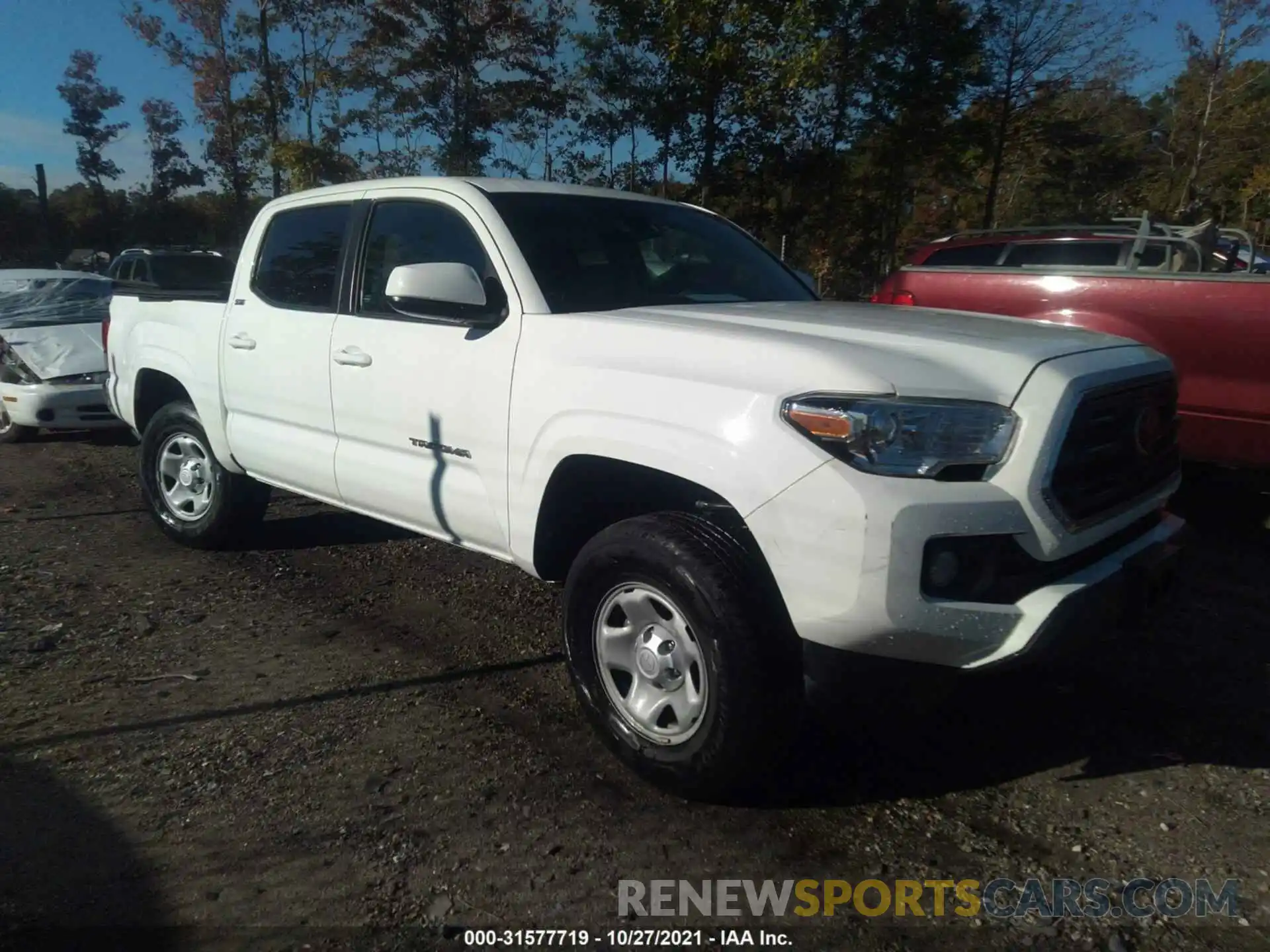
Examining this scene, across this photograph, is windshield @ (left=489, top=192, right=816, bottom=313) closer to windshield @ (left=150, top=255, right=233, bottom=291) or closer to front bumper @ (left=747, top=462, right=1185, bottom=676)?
front bumper @ (left=747, top=462, right=1185, bottom=676)

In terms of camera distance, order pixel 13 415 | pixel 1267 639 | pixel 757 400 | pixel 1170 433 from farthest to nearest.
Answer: pixel 13 415, pixel 1267 639, pixel 1170 433, pixel 757 400

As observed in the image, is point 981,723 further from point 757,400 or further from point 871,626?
point 757,400

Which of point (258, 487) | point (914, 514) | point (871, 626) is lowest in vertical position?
point (258, 487)

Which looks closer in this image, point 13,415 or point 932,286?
point 932,286

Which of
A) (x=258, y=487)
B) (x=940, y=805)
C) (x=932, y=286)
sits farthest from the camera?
(x=932, y=286)

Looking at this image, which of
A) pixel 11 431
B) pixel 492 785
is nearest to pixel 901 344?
pixel 492 785

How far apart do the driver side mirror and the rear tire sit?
662 centimetres

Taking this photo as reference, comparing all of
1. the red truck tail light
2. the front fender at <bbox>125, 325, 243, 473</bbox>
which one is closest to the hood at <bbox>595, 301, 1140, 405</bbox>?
the front fender at <bbox>125, 325, 243, 473</bbox>

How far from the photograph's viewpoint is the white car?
26.2ft

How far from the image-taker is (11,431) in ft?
27.9

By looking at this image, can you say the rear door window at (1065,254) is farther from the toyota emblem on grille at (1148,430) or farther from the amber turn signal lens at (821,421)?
the amber turn signal lens at (821,421)

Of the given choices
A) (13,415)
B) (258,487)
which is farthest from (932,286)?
(13,415)

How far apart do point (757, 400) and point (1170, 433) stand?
5.18ft

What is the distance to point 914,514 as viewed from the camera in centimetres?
238
